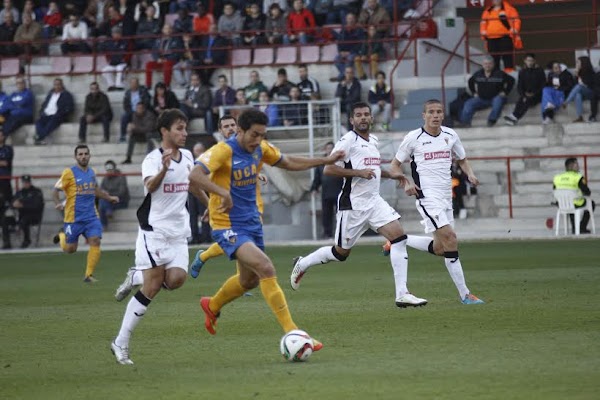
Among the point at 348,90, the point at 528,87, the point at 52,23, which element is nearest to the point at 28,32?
the point at 52,23

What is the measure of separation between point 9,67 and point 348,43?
11374mm

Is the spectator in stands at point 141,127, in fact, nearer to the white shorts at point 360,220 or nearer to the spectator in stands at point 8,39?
the spectator in stands at point 8,39

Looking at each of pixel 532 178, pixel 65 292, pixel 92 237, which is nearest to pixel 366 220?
pixel 65 292

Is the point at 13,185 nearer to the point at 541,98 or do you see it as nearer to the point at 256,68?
the point at 256,68

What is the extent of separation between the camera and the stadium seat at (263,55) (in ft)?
116

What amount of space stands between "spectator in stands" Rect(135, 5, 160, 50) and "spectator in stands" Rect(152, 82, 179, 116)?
4.20 metres

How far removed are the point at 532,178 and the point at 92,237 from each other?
515 inches

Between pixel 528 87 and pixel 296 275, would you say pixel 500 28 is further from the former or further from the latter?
pixel 296 275

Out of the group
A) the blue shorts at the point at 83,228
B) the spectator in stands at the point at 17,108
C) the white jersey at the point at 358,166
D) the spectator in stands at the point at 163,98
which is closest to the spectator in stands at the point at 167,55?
the spectator in stands at the point at 163,98

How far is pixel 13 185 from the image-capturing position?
110ft

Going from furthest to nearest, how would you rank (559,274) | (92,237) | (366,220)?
1. (92,237)
2. (559,274)
3. (366,220)

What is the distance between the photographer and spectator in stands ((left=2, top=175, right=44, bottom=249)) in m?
31.5

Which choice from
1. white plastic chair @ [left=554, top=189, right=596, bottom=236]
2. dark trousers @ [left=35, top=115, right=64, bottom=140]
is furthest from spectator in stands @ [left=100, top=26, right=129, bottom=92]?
white plastic chair @ [left=554, top=189, right=596, bottom=236]

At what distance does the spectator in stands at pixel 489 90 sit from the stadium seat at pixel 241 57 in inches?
286
